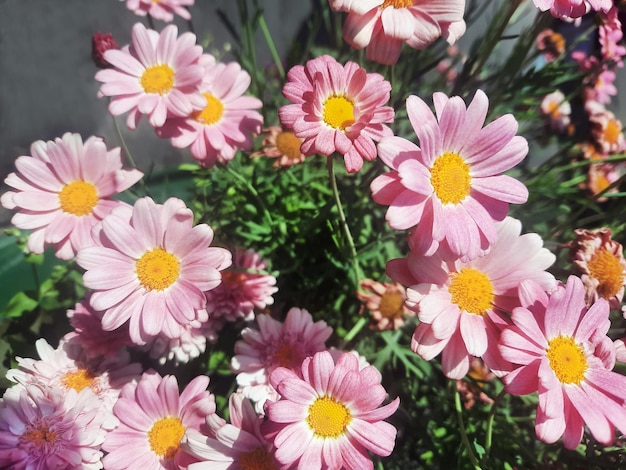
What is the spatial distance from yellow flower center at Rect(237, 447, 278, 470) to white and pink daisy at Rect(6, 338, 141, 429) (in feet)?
0.63

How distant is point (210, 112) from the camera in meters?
0.77

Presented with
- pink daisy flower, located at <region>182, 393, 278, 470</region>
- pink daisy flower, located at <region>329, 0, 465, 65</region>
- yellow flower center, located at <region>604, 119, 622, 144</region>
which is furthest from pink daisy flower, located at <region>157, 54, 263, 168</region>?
yellow flower center, located at <region>604, 119, 622, 144</region>

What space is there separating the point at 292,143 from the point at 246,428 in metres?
0.47

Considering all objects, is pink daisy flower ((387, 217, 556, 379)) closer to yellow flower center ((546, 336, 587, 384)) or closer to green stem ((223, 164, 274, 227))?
yellow flower center ((546, 336, 587, 384))

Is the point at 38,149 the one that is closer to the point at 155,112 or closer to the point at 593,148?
the point at 155,112

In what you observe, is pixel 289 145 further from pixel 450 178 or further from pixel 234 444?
pixel 234 444

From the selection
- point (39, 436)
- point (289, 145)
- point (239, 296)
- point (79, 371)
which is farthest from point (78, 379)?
point (289, 145)

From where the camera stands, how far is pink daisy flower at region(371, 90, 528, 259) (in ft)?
1.63

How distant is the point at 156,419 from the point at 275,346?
0.60 feet

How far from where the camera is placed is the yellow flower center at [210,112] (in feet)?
2.43

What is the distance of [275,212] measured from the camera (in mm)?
935

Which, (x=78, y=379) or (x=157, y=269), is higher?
(x=157, y=269)

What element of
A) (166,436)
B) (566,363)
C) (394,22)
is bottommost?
(166,436)

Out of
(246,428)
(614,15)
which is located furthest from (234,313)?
(614,15)
